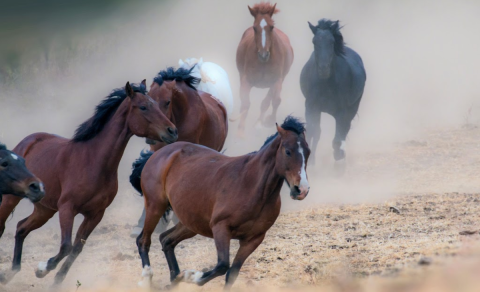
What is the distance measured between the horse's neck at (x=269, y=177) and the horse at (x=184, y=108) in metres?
2.73

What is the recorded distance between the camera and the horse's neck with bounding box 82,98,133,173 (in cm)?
782

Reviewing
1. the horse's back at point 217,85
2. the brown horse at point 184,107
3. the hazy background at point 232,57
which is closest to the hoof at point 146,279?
the brown horse at point 184,107

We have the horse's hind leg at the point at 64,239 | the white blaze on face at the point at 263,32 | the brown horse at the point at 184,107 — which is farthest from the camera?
the white blaze on face at the point at 263,32

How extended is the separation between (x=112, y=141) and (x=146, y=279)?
4.93ft

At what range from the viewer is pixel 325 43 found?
13.5 meters

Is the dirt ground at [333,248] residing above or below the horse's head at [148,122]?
below

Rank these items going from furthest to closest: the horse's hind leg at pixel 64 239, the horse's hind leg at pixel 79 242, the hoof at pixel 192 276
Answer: the horse's hind leg at pixel 79 242 < the horse's hind leg at pixel 64 239 < the hoof at pixel 192 276

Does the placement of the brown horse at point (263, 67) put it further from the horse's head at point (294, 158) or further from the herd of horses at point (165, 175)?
the horse's head at point (294, 158)

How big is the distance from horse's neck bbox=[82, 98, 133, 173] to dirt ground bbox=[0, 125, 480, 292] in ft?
3.66

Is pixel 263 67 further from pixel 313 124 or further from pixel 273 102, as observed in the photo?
pixel 313 124

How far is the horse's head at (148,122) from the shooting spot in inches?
311

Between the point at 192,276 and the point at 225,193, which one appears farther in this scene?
the point at 225,193

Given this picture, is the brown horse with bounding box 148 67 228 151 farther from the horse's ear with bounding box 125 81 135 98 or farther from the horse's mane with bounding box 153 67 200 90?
the horse's ear with bounding box 125 81 135 98

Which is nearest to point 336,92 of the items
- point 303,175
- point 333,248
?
point 333,248
